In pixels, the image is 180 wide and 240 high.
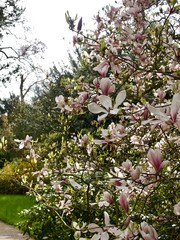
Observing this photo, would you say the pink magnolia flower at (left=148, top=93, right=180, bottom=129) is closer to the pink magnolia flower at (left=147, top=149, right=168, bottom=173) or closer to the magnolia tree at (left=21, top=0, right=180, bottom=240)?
the magnolia tree at (left=21, top=0, right=180, bottom=240)

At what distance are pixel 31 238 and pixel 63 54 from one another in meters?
13.0

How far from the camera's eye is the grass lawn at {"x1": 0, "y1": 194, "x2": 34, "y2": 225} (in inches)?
308

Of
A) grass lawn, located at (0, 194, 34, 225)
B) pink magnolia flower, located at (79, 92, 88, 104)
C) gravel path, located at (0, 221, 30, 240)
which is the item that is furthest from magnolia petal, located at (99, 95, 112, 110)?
grass lawn, located at (0, 194, 34, 225)

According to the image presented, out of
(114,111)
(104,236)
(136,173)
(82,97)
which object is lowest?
(104,236)

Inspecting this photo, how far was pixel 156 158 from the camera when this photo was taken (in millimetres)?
1188

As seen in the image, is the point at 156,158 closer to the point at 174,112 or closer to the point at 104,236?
the point at 174,112

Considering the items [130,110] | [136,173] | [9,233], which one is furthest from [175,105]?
[9,233]

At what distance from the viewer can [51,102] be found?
51.5ft

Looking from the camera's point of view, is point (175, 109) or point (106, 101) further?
point (106, 101)

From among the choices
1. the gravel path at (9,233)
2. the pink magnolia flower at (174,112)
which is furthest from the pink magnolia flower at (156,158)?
the gravel path at (9,233)

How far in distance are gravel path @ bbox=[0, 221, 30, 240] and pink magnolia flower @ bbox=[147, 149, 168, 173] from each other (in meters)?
4.81

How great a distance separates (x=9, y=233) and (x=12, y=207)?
2.92m

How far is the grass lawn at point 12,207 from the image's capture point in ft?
25.7

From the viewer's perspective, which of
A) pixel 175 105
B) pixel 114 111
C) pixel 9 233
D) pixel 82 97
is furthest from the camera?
pixel 9 233
